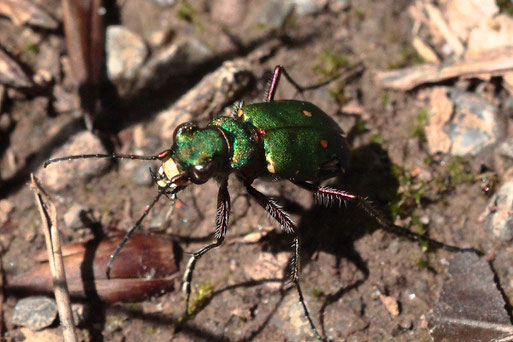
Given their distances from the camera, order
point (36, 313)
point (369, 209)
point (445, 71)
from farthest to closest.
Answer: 1. point (445, 71)
2. point (369, 209)
3. point (36, 313)

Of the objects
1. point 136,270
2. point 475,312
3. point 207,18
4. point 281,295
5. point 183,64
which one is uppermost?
point 207,18

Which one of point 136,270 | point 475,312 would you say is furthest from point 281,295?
point 475,312

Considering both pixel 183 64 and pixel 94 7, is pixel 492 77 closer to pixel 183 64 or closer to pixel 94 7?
pixel 183 64

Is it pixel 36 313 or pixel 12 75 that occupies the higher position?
pixel 12 75

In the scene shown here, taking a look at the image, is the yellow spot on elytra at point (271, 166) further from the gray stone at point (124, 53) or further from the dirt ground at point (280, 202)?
the gray stone at point (124, 53)

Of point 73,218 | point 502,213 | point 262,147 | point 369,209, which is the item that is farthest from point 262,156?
point 502,213

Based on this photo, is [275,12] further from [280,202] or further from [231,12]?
[280,202]
